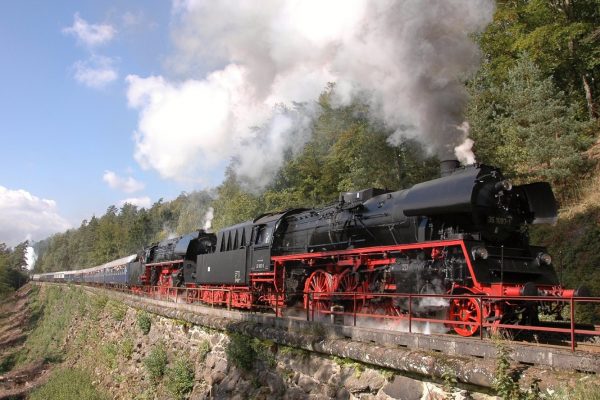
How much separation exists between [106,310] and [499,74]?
25407mm

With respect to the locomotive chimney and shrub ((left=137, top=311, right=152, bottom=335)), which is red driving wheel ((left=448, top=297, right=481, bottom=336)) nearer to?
the locomotive chimney

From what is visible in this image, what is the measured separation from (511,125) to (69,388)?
74.2 ft

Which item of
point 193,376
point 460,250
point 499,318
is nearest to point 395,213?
point 460,250

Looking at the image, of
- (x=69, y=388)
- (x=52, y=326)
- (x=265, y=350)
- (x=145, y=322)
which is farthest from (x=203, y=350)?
(x=52, y=326)

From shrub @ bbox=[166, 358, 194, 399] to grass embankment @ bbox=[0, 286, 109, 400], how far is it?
7.14m

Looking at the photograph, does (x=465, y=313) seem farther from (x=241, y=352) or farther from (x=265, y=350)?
(x=241, y=352)

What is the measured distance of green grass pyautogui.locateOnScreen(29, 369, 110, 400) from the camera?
771 inches

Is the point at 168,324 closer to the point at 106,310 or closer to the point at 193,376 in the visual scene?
the point at 193,376

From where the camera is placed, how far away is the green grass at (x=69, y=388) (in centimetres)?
1958

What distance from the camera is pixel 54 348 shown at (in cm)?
3256

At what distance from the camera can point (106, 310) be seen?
1070 inches

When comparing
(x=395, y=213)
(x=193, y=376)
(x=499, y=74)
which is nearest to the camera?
(x=395, y=213)

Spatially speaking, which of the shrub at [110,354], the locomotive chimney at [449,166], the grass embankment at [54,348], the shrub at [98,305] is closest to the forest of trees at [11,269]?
the grass embankment at [54,348]

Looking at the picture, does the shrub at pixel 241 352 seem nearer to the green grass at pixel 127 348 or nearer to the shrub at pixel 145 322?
the shrub at pixel 145 322
